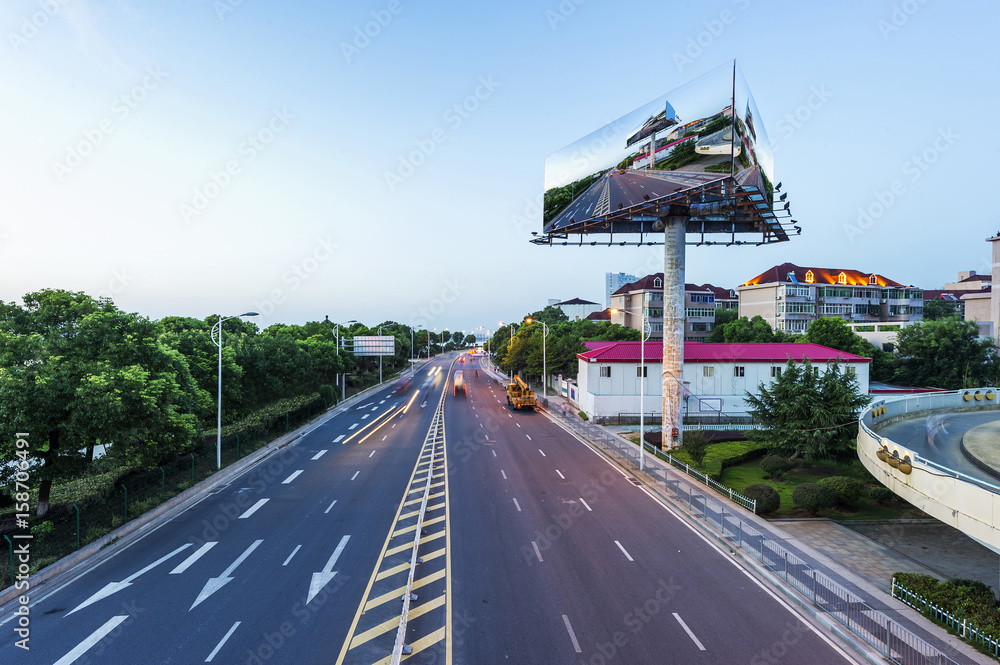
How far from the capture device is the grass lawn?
23.7m

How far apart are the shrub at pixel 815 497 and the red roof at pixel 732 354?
76.9 ft

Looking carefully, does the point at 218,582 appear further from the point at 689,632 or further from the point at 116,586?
the point at 689,632

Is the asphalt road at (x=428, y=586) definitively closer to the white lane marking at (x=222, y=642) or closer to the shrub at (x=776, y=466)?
the white lane marking at (x=222, y=642)

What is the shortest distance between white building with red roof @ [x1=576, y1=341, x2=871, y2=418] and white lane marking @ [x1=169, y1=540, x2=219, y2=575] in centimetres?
3447

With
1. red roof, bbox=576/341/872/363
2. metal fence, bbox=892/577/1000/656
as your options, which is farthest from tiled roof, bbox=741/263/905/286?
metal fence, bbox=892/577/1000/656

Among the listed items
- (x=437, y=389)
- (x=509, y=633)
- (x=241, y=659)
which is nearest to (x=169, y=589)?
(x=241, y=659)

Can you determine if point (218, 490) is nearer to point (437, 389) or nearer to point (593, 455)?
point (593, 455)

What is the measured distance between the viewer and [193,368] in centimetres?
3641

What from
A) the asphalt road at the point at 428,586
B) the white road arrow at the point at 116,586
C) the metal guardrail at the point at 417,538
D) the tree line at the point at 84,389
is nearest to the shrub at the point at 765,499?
the asphalt road at the point at 428,586

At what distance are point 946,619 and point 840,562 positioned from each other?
4546 millimetres

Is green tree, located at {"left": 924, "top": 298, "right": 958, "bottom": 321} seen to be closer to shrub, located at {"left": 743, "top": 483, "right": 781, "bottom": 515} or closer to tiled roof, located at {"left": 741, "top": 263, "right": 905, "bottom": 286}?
tiled roof, located at {"left": 741, "top": 263, "right": 905, "bottom": 286}

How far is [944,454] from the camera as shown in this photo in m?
20.2

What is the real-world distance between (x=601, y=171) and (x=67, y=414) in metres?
36.6

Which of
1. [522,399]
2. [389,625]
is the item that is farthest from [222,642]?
[522,399]
